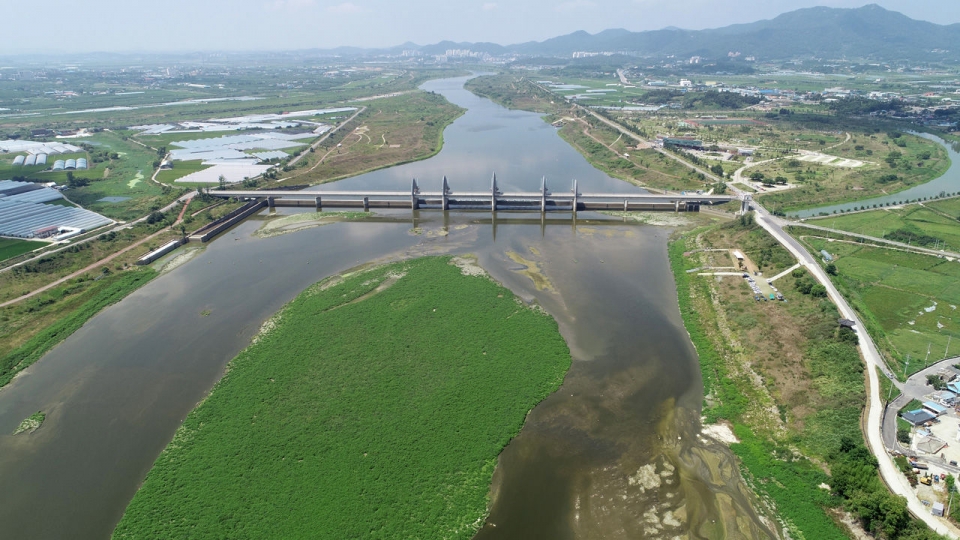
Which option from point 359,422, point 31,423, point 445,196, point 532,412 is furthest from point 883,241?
point 31,423

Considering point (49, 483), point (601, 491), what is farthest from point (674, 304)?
point (49, 483)

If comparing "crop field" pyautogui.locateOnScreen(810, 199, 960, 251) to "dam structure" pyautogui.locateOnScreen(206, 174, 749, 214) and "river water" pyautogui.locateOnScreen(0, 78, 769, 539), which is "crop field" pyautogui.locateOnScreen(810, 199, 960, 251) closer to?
"dam structure" pyautogui.locateOnScreen(206, 174, 749, 214)

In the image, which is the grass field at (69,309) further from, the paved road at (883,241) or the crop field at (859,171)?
the crop field at (859,171)

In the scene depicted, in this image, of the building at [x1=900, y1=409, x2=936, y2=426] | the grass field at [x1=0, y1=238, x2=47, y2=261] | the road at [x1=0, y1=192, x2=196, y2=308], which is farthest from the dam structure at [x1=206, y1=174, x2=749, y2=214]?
the building at [x1=900, y1=409, x2=936, y2=426]

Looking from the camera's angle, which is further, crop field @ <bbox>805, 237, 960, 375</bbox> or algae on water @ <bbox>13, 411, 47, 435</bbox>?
crop field @ <bbox>805, 237, 960, 375</bbox>

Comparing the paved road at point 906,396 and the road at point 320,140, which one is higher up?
the road at point 320,140

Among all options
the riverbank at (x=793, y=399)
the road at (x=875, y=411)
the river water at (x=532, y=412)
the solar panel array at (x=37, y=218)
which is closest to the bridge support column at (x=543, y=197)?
the river water at (x=532, y=412)
